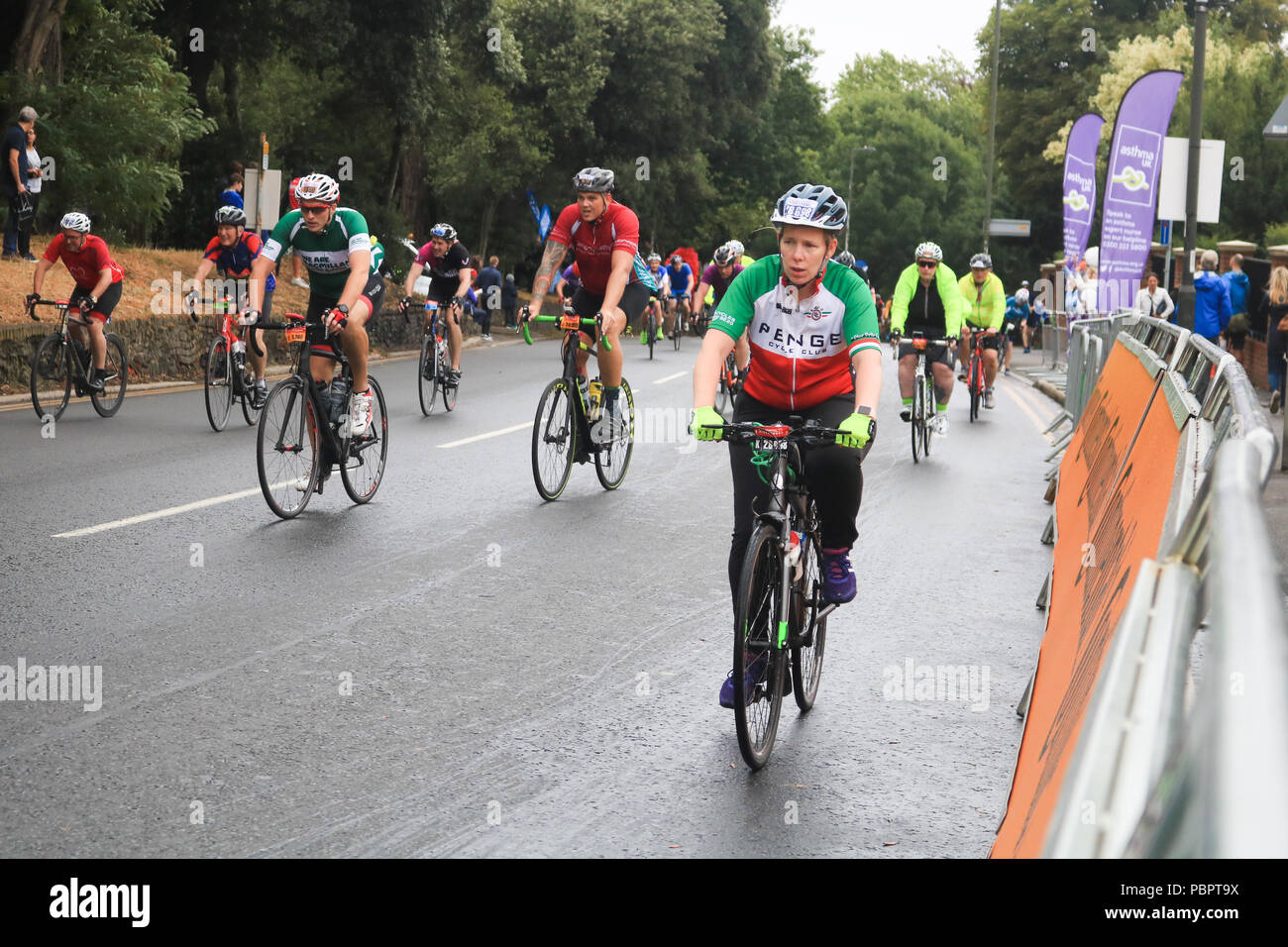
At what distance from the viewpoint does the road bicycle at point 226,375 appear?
14.1 metres

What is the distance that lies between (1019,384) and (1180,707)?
27.7 meters

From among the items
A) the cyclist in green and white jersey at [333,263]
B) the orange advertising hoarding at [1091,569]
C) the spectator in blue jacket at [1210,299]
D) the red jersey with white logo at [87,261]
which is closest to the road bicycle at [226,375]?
the red jersey with white logo at [87,261]

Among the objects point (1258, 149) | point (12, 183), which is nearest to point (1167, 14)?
point (1258, 149)

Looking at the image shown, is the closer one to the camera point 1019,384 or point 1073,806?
point 1073,806

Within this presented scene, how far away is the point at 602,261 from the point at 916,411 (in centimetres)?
459

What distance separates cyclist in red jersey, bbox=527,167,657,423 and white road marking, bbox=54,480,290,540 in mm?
2270

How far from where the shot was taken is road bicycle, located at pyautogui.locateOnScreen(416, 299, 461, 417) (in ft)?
54.7

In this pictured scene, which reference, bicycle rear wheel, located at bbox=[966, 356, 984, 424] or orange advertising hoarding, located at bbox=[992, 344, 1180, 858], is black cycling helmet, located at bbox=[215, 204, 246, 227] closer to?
bicycle rear wheel, located at bbox=[966, 356, 984, 424]

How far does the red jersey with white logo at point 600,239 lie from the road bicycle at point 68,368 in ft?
19.9

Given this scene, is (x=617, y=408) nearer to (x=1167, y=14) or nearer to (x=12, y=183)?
(x=12, y=183)

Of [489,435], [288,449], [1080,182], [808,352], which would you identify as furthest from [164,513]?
[1080,182]

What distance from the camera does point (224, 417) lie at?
14336 millimetres

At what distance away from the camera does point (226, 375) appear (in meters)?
14.5

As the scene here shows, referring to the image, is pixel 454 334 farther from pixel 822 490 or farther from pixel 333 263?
pixel 822 490
